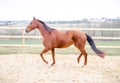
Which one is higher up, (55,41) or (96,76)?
(55,41)

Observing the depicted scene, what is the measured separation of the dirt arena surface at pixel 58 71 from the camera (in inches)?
242

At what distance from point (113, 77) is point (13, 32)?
907 cm

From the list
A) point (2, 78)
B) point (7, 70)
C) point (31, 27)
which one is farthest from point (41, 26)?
point (2, 78)

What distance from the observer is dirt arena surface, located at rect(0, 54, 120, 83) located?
616 cm

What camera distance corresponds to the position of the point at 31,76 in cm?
648

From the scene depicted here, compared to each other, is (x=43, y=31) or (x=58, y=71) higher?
(x=43, y=31)

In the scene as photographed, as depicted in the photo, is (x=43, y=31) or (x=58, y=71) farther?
(x=43, y=31)

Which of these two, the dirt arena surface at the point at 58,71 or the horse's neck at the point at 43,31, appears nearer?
the dirt arena surface at the point at 58,71

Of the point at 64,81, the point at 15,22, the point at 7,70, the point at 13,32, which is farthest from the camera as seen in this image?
the point at 13,32

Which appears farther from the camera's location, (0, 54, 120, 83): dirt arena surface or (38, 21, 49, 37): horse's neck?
(38, 21, 49, 37): horse's neck

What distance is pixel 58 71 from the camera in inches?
279

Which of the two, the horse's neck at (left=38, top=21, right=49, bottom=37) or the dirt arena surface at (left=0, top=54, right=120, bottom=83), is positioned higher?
the horse's neck at (left=38, top=21, right=49, bottom=37)

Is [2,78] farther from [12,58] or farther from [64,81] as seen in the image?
[12,58]

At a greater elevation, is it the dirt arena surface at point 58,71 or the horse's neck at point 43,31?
the horse's neck at point 43,31
